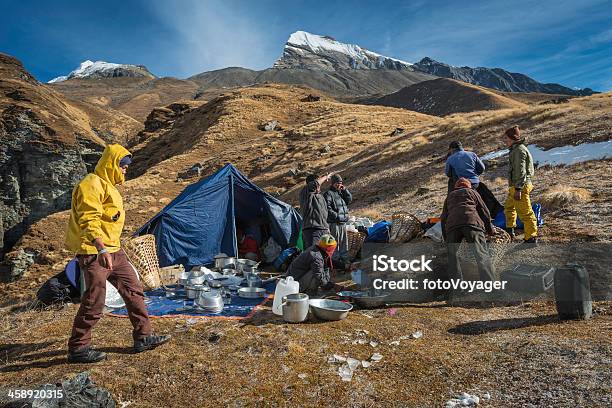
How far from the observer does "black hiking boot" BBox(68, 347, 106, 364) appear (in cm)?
401

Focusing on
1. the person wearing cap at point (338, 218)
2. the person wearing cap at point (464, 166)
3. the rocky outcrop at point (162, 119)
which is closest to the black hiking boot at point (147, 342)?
the person wearing cap at point (338, 218)

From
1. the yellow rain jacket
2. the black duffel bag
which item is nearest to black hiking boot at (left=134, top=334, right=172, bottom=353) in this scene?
the yellow rain jacket

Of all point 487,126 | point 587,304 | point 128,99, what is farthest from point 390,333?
point 128,99

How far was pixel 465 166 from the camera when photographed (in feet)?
22.8

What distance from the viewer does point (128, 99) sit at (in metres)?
139

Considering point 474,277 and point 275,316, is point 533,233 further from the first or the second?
point 275,316

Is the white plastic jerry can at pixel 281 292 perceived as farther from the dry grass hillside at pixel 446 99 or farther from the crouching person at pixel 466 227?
the dry grass hillside at pixel 446 99

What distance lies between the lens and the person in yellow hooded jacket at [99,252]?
154 inches

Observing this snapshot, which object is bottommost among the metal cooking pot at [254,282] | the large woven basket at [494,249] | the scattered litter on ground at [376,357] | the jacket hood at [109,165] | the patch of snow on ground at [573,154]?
the scattered litter on ground at [376,357]

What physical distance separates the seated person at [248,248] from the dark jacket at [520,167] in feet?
18.5

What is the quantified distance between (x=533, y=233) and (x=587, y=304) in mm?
2371

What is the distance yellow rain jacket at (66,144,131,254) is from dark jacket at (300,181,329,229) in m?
3.51

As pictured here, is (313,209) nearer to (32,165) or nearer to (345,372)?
(345,372)

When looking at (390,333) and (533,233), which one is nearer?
(390,333)
